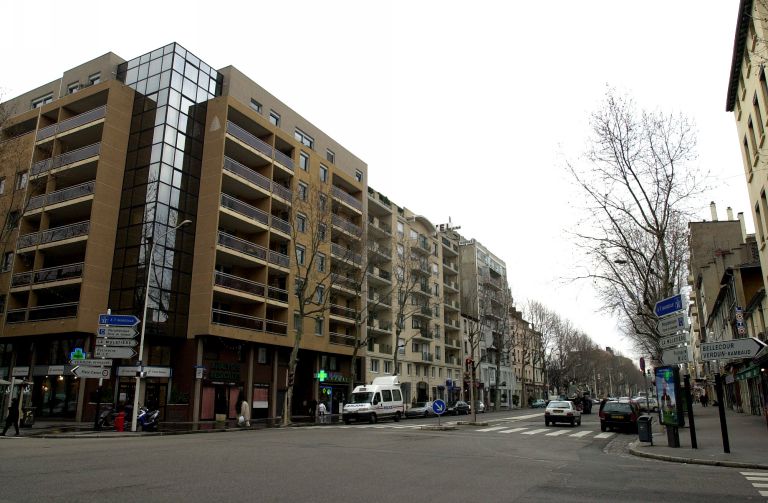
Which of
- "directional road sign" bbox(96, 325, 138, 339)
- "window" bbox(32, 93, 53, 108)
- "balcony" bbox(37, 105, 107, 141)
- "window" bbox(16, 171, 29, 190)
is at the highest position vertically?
"window" bbox(32, 93, 53, 108)

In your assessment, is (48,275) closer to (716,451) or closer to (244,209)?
(244,209)

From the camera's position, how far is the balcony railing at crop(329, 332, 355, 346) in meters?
47.3

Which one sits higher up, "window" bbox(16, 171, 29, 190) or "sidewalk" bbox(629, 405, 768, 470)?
"window" bbox(16, 171, 29, 190)

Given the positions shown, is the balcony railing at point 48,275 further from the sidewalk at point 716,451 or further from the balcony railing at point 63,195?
the sidewalk at point 716,451

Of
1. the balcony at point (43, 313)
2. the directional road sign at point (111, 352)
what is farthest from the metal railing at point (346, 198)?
the directional road sign at point (111, 352)

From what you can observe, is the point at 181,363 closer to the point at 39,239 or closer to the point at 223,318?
the point at 223,318

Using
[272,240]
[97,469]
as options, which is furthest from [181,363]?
[97,469]

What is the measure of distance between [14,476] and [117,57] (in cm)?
3879

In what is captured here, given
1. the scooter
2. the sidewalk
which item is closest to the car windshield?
the scooter

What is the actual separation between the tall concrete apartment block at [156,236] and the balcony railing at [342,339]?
5932 mm

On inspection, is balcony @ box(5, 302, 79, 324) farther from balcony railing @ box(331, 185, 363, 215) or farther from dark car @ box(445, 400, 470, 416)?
dark car @ box(445, 400, 470, 416)

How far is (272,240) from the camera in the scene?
42.6 m

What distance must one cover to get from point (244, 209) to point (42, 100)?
20.5 metres

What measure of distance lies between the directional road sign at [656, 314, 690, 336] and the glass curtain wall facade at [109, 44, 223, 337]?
89.3 ft
